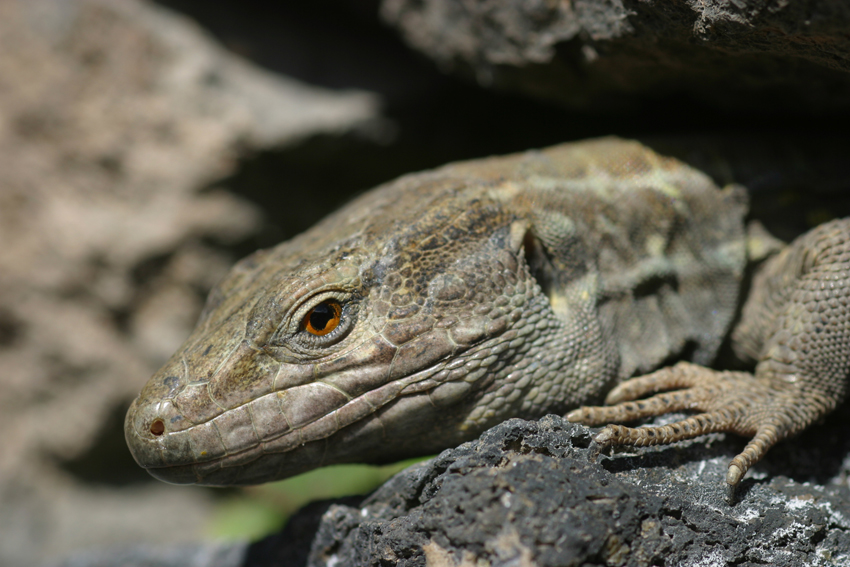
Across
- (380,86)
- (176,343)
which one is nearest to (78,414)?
(176,343)

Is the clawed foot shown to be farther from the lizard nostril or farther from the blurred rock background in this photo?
the blurred rock background

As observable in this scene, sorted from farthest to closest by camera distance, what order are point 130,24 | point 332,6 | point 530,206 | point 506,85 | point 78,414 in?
point 78,414
point 332,6
point 130,24
point 506,85
point 530,206

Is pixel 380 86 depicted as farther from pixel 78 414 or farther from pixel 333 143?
pixel 78 414

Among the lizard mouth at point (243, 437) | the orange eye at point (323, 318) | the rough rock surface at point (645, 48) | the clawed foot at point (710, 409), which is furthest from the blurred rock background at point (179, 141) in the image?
the lizard mouth at point (243, 437)

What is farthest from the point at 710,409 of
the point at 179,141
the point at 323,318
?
the point at 179,141

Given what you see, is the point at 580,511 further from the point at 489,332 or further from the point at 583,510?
the point at 489,332

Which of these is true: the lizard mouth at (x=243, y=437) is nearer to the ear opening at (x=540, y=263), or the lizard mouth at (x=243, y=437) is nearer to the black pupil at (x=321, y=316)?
the black pupil at (x=321, y=316)

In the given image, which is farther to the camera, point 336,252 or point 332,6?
point 332,6
